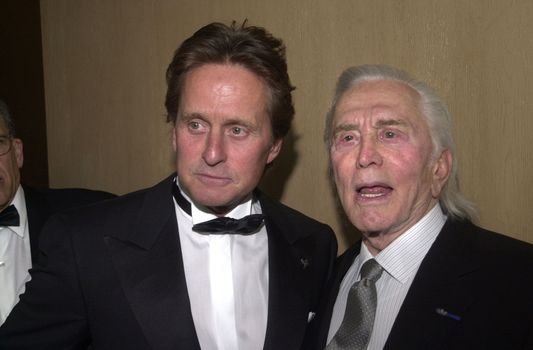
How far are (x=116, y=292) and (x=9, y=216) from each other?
1.23 metres

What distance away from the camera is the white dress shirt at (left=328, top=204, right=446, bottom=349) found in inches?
68.5

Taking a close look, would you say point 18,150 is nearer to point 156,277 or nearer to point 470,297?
point 156,277

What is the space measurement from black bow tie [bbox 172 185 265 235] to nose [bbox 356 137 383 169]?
49 centimetres

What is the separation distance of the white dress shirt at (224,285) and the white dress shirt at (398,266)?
46 centimetres

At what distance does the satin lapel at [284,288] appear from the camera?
194 cm

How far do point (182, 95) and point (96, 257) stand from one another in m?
0.66

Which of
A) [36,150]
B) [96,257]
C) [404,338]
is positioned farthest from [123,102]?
[404,338]

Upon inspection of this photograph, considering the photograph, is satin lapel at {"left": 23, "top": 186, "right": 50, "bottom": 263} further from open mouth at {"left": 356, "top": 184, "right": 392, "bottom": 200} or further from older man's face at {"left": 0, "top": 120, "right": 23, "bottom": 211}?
open mouth at {"left": 356, "top": 184, "right": 392, "bottom": 200}

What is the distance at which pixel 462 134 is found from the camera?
2234 millimetres

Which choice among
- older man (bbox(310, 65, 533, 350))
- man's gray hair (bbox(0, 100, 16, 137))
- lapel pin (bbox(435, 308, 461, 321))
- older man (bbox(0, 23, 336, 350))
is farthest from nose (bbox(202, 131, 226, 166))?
man's gray hair (bbox(0, 100, 16, 137))

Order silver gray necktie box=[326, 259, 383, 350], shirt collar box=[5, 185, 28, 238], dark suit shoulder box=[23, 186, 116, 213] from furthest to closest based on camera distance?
dark suit shoulder box=[23, 186, 116, 213]
shirt collar box=[5, 185, 28, 238]
silver gray necktie box=[326, 259, 383, 350]

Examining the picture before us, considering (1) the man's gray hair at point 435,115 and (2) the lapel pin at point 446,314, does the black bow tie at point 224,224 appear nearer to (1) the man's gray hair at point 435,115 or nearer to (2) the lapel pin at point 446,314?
(1) the man's gray hair at point 435,115

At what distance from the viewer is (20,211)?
9.41 feet

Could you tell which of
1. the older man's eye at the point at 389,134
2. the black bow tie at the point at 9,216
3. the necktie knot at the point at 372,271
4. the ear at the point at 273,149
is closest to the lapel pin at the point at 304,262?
the necktie knot at the point at 372,271
